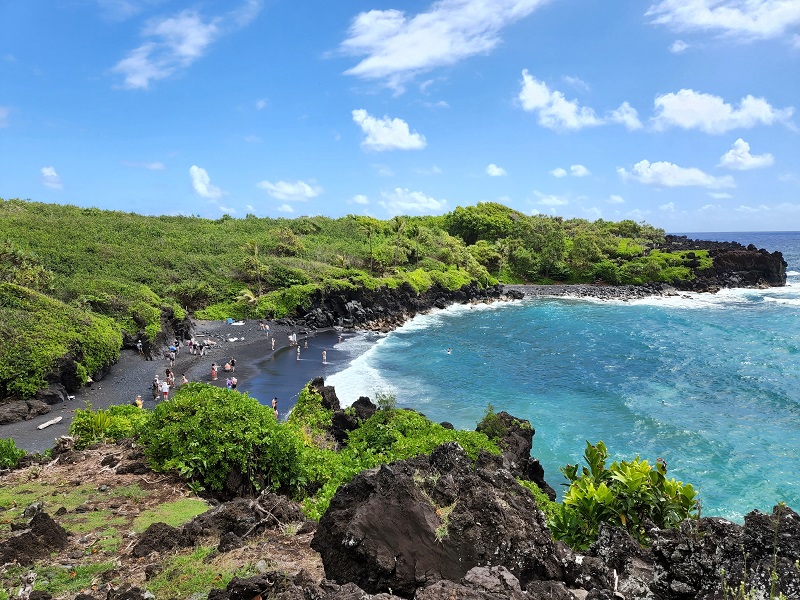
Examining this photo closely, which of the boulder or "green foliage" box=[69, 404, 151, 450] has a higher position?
the boulder

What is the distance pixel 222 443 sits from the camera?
1178 centimetres

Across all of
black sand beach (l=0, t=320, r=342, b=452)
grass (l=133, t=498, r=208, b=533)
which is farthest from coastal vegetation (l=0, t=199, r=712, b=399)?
grass (l=133, t=498, r=208, b=533)

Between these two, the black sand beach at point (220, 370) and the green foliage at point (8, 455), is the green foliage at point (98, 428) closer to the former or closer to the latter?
the green foliage at point (8, 455)

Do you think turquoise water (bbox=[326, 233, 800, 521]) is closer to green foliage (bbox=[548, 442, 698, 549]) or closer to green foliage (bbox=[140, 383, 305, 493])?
green foliage (bbox=[548, 442, 698, 549])

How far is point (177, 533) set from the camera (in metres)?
8.42

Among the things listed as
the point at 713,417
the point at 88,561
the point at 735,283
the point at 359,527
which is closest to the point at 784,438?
the point at 713,417

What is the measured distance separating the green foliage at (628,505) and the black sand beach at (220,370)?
21748 mm

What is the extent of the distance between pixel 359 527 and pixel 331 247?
238 ft

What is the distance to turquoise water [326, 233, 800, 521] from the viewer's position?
2422 cm

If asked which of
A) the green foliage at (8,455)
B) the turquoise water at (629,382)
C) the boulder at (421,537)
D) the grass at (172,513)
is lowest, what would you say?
the turquoise water at (629,382)

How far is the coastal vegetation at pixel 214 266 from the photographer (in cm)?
3139

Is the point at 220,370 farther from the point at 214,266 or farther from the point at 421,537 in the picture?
the point at 421,537

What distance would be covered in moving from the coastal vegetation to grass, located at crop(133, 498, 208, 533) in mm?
21203

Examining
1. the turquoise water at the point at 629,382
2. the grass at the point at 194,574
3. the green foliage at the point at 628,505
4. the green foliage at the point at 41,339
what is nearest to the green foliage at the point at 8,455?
the grass at the point at 194,574
